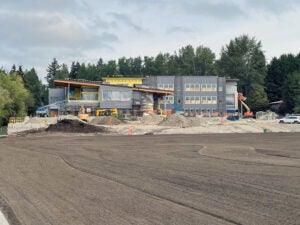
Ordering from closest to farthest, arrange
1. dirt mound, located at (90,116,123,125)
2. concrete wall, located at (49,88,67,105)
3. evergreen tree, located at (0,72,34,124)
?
dirt mound, located at (90,116,123,125), evergreen tree, located at (0,72,34,124), concrete wall, located at (49,88,67,105)

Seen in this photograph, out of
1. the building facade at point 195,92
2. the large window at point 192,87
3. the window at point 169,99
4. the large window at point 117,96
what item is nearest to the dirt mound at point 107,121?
the large window at point 117,96

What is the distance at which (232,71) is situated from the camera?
128625mm

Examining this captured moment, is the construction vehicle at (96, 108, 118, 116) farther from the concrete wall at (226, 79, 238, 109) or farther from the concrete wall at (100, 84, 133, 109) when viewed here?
the concrete wall at (226, 79, 238, 109)

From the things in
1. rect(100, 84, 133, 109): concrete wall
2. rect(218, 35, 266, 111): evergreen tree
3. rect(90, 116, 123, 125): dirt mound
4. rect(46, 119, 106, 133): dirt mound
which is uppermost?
rect(218, 35, 266, 111): evergreen tree

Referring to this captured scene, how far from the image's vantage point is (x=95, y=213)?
9.59m

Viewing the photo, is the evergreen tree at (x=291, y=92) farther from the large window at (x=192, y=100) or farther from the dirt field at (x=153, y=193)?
the dirt field at (x=153, y=193)

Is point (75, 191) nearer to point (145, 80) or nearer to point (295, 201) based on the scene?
point (295, 201)

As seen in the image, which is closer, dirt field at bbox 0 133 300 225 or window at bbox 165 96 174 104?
dirt field at bbox 0 133 300 225

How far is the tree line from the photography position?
347 ft

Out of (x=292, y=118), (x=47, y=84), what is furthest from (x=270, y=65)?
(x=47, y=84)

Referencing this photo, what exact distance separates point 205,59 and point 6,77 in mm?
78991

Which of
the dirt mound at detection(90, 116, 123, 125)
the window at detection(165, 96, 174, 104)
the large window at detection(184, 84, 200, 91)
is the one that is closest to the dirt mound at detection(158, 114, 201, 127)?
the dirt mound at detection(90, 116, 123, 125)

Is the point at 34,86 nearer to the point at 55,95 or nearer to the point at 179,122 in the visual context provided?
the point at 55,95

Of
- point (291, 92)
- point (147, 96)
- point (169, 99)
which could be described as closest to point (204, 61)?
point (291, 92)
